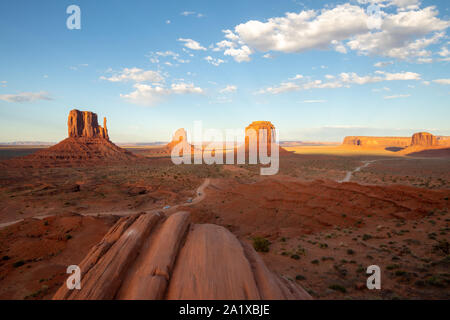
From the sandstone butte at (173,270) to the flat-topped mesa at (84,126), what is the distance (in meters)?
119

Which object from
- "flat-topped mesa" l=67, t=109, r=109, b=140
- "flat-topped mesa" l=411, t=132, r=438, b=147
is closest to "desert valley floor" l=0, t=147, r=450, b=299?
"flat-topped mesa" l=67, t=109, r=109, b=140

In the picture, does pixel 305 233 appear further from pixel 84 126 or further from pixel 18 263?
pixel 84 126

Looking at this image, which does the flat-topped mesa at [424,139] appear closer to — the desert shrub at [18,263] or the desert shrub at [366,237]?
the desert shrub at [366,237]

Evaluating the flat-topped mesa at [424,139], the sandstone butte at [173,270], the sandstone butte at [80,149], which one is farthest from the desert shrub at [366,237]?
the flat-topped mesa at [424,139]

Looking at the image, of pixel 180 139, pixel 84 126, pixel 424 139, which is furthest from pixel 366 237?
pixel 424 139

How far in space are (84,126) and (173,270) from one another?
124340 mm

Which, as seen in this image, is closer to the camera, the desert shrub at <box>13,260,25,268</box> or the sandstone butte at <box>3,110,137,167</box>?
the desert shrub at <box>13,260,25,268</box>

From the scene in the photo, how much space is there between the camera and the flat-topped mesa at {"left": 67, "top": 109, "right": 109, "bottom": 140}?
101 m

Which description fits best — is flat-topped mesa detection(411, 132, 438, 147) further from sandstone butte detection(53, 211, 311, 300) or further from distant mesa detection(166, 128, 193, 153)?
sandstone butte detection(53, 211, 311, 300)

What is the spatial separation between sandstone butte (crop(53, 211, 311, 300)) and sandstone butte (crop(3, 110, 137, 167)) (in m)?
90.0

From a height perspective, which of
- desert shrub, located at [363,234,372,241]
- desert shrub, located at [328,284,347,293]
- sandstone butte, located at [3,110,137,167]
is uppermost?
sandstone butte, located at [3,110,137,167]

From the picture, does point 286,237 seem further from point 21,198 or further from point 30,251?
point 21,198

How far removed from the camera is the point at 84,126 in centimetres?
10500

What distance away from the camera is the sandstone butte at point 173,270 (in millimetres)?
4484
